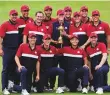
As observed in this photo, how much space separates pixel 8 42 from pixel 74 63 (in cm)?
174

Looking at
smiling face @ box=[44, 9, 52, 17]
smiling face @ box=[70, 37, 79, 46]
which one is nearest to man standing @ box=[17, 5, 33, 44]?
smiling face @ box=[44, 9, 52, 17]

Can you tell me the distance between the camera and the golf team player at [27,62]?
1070 cm

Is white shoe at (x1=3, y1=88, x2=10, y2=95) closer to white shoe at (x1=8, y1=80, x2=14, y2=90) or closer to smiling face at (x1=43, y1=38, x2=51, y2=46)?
white shoe at (x1=8, y1=80, x2=14, y2=90)

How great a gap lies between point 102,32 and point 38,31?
64.4 inches

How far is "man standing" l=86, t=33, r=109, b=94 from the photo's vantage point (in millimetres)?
11047

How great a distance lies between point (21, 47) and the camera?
10.8 metres

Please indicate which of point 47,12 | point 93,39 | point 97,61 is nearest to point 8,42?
point 47,12

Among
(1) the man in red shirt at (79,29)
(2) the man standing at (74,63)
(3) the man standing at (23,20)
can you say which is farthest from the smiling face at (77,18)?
(3) the man standing at (23,20)

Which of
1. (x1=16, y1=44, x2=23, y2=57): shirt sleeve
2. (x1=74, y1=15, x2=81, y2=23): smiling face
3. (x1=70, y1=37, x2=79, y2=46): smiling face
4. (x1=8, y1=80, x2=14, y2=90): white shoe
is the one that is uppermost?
(x1=74, y1=15, x2=81, y2=23): smiling face

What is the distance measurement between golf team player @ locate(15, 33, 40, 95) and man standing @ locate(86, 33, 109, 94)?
4.53ft

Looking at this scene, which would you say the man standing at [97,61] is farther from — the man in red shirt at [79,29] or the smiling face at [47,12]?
the smiling face at [47,12]

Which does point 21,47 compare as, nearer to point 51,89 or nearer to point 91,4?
point 51,89

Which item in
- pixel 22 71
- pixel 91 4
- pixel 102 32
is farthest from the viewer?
pixel 91 4

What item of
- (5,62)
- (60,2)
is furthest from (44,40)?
(60,2)
